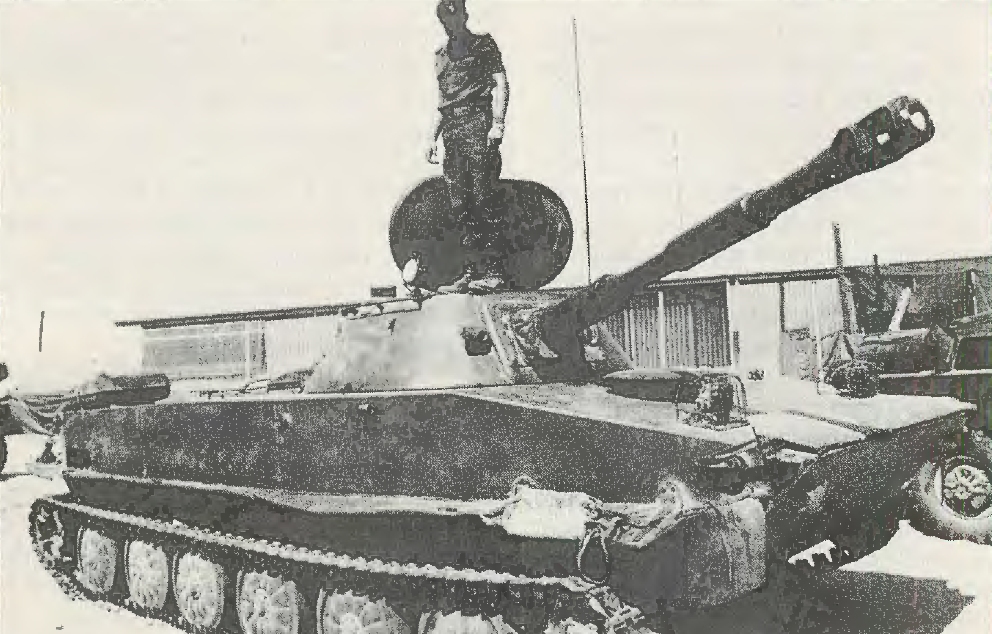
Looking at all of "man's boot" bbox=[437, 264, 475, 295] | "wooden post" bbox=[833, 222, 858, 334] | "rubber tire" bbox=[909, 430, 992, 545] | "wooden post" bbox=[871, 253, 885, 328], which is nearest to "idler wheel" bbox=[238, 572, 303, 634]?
"man's boot" bbox=[437, 264, 475, 295]

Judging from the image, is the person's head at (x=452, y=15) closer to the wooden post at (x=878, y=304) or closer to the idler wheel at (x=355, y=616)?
the idler wheel at (x=355, y=616)

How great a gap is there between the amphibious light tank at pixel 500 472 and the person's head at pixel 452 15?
1.41m

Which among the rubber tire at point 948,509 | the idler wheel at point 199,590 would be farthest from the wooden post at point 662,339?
the idler wheel at point 199,590

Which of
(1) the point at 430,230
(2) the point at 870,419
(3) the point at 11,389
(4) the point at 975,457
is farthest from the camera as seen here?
(3) the point at 11,389

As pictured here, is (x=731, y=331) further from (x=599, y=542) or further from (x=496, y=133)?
(x=599, y=542)

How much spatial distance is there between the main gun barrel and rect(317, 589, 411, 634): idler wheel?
195 centimetres

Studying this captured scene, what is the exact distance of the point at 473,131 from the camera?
662 cm

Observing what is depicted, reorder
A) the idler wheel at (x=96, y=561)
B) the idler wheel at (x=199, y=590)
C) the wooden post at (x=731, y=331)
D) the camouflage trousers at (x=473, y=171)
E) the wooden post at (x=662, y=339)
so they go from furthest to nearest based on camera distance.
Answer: the wooden post at (x=662, y=339) < the wooden post at (x=731, y=331) < the idler wheel at (x=96, y=561) < the camouflage trousers at (x=473, y=171) < the idler wheel at (x=199, y=590)

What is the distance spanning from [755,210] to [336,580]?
3165 mm

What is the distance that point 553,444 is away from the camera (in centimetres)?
454

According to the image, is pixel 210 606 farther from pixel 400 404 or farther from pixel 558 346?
pixel 558 346

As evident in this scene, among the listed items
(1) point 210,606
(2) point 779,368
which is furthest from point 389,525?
(2) point 779,368

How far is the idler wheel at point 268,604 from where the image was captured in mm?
5562

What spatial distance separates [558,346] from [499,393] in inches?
40.2
